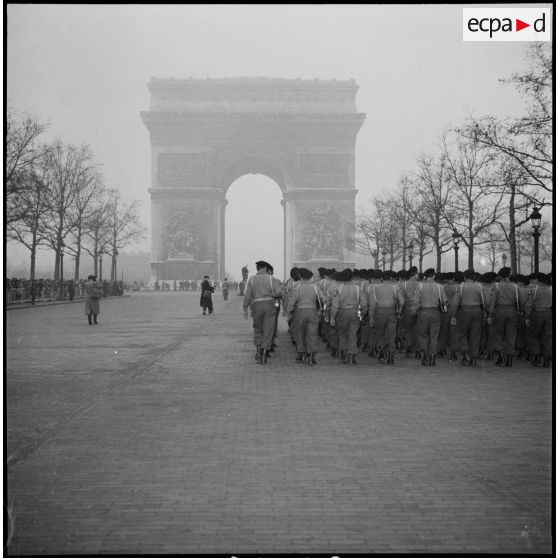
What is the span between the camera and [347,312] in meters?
14.1

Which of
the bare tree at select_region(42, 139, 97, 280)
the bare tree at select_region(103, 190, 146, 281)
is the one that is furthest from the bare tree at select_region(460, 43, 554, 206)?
the bare tree at select_region(103, 190, 146, 281)

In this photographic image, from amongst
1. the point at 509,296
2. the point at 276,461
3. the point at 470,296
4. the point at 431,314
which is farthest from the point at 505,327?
the point at 276,461

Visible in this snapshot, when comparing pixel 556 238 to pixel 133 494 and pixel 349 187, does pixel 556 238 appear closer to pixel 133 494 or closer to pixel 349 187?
pixel 133 494

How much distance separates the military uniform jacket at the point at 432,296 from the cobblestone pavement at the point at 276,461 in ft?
6.71

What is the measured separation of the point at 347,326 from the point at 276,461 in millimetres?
7830

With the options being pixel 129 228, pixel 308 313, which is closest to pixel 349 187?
pixel 129 228

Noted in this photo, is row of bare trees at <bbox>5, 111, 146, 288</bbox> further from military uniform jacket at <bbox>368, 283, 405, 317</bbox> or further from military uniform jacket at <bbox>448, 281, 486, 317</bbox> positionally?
military uniform jacket at <bbox>448, 281, 486, 317</bbox>

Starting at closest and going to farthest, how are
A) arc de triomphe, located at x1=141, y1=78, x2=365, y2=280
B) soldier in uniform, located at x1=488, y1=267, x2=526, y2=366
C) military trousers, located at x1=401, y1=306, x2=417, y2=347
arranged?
soldier in uniform, located at x1=488, y1=267, x2=526, y2=366 < military trousers, located at x1=401, y1=306, x2=417, y2=347 < arc de triomphe, located at x1=141, y1=78, x2=365, y2=280

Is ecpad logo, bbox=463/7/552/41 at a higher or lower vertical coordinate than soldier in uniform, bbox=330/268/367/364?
higher

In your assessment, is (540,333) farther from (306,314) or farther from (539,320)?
(306,314)

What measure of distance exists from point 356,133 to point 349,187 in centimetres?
425

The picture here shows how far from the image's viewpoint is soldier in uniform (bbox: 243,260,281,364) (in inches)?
550

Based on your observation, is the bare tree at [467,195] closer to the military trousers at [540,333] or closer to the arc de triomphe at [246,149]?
the military trousers at [540,333]

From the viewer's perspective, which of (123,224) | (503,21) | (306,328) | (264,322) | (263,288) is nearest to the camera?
(503,21)
